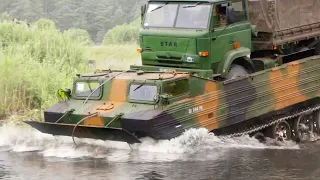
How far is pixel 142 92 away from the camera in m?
12.0

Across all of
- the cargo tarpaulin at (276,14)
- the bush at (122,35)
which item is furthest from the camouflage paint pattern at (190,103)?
the bush at (122,35)

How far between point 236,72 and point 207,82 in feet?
4.62

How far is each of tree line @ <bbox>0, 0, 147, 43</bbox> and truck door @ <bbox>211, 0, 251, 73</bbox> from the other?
70.0 ft

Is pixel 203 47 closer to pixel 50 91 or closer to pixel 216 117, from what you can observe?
pixel 216 117

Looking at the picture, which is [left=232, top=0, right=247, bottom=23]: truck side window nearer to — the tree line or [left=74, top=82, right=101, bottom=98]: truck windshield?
[left=74, top=82, right=101, bottom=98]: truck windshield

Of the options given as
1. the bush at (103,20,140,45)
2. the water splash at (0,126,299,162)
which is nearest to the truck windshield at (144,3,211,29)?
the water splash at (0,126,299,162)

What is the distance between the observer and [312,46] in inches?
595

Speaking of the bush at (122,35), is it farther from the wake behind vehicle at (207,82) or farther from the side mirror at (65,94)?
the side mirror at (65,94)

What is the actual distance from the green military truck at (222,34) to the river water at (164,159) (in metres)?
1.51

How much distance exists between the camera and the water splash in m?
11.6

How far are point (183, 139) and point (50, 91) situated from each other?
5702 mm

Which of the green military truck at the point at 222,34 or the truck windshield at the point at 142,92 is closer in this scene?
the truck windshield at the point at 142,92

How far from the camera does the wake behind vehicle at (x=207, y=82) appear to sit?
11750mm

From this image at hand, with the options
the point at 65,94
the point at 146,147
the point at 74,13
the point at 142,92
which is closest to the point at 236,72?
the point at 142,92
